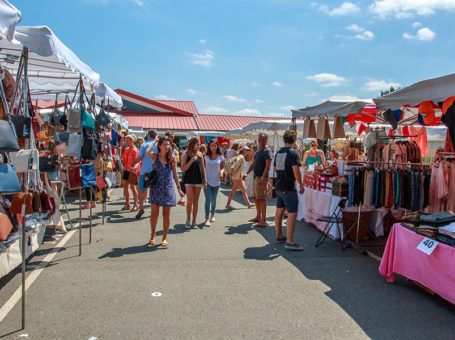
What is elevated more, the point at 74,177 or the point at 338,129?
the point at 338,129

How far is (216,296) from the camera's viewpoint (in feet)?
12.8

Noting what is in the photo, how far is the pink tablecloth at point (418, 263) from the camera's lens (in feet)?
12.0

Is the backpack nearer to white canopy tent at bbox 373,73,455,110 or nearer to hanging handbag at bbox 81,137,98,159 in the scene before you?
hanging handbag at bbox 81,137,98,159

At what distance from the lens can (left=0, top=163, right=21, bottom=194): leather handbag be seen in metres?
3.17

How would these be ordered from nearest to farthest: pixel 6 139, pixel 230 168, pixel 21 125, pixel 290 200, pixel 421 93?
pixel 6 139, pixel 21 125, pixel 421 93, pixel 290 200, pixel 230 168

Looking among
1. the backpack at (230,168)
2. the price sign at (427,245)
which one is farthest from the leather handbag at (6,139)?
the backpack at (230,168)

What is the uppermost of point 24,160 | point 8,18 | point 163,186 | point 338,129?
point 8,18

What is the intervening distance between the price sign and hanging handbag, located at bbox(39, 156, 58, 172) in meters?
5.66

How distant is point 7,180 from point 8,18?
1548 millimetres

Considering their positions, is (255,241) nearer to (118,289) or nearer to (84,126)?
(118,289)

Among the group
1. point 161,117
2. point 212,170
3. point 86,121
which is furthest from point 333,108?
point 161,117

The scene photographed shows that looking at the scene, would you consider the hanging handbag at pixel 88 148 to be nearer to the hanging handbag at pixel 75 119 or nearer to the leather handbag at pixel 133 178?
the hanging handbag at pixel 75 119

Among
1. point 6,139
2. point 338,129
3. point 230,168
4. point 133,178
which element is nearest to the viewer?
point 6,139

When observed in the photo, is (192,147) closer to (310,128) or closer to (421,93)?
(310,128)
